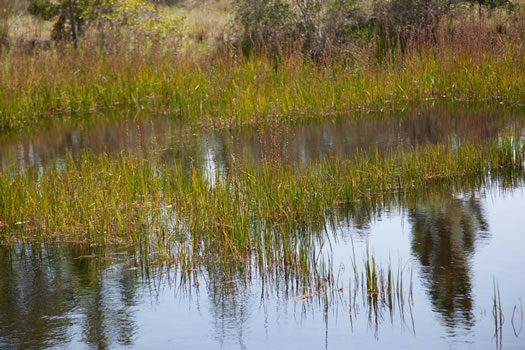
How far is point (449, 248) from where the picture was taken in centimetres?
609

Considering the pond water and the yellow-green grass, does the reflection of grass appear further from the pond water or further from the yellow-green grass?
the yellow-green grass

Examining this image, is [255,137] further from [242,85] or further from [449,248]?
[449,248]

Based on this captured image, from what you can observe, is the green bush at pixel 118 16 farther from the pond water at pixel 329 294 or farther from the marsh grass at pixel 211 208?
the pond water at pixel 329 294

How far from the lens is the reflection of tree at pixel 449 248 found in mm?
4969

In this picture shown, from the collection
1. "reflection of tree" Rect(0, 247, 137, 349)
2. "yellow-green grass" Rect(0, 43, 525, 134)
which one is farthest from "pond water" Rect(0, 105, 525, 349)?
"yellow-green grass" Rect(0, 43, 525, 134)

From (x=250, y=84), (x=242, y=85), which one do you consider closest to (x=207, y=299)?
(x=250, y=84)

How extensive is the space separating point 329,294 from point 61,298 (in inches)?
75.5

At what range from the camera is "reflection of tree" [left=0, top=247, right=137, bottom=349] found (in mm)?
4758

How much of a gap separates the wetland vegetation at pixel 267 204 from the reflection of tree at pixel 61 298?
0.02 meters

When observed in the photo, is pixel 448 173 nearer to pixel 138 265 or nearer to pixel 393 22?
pixel 138 265

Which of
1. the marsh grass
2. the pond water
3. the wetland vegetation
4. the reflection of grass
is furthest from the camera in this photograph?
the reflection of grass

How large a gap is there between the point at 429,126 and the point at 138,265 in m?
6.48

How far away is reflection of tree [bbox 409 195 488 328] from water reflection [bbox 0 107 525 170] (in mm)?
2361

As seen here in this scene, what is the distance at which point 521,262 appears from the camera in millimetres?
5738
